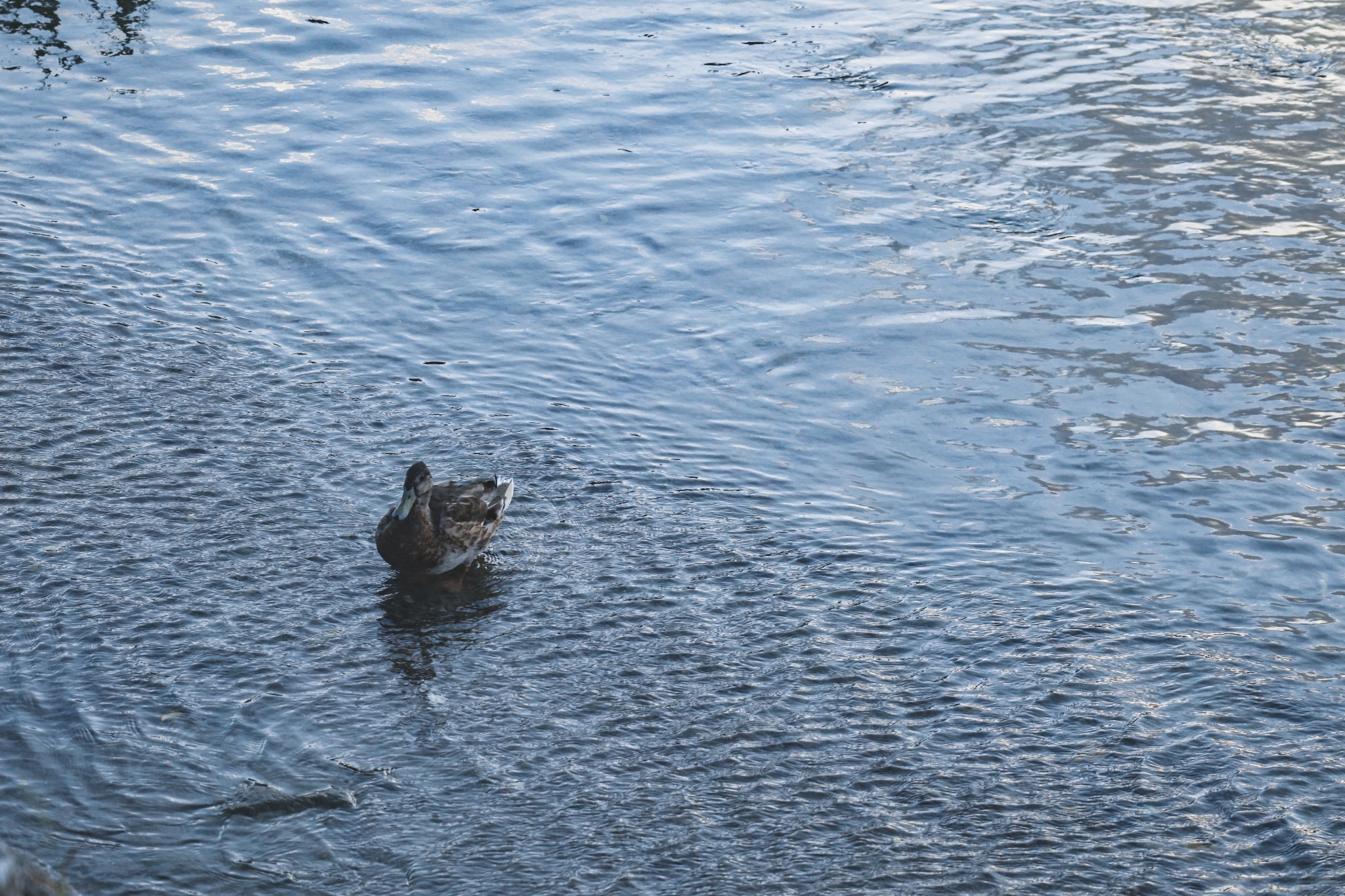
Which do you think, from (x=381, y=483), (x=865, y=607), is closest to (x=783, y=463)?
(x=865, y=607)

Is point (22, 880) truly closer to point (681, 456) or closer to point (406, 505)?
point (406, 505)

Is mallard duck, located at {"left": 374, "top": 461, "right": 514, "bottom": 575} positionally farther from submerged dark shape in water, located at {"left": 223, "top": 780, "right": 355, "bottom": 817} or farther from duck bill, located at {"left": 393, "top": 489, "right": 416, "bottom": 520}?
submerged dark shape in water, located at {"left": 223, "top": 780, "right": 355, "bottom": 817}

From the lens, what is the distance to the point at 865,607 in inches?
320

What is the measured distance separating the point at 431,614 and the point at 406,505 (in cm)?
63

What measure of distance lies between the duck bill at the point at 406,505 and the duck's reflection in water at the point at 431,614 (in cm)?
38

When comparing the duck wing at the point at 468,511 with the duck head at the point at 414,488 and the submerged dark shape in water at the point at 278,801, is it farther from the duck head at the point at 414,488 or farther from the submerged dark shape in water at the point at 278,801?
the submerged dark shape in water at the point at 278,801

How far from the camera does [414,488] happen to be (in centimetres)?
811

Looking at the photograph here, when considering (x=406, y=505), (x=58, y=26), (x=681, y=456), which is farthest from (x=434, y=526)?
(x=58, y=26)

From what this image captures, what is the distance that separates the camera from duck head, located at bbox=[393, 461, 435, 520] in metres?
7.96

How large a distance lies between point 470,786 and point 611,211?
8469 millimetres

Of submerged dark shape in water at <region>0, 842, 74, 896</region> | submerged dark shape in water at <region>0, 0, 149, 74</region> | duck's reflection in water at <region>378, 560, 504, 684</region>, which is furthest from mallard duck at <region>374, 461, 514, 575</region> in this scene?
submerged dark shape in water at <region>0, 0, 149, 74</region>

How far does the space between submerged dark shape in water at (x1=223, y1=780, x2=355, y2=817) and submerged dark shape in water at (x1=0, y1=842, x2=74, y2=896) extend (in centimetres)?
228

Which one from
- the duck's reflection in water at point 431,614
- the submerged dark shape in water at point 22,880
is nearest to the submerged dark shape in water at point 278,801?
the duck's reflection in water at point 431,614

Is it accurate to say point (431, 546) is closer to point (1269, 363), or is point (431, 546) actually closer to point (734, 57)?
point (1269, 363)
